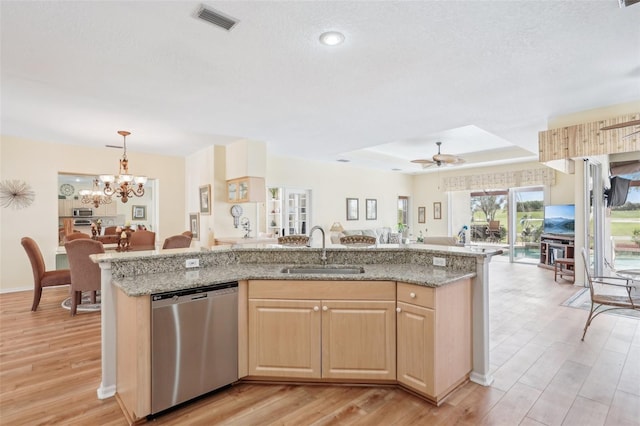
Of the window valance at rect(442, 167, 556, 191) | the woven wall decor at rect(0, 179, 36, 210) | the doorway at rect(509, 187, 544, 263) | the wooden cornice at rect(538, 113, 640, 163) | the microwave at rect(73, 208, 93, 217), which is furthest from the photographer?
the microwave at rect(73, 208, 93, 217)

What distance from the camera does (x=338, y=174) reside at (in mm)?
8727

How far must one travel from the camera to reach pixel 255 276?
2463 millimetres

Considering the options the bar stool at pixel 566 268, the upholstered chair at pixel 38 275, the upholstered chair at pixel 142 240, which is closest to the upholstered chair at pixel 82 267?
the upholstered chair at pixel 38 275

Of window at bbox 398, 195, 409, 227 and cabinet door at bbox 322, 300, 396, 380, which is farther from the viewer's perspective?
window at bbox 398, 195, 409, 227

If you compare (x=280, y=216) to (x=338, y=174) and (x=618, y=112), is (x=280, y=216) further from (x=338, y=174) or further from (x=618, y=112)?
(x=618, y=112)

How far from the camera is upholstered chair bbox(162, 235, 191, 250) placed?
4.71 meters

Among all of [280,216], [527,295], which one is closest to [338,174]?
[280,216]

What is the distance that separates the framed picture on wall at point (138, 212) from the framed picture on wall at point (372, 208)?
829 cm

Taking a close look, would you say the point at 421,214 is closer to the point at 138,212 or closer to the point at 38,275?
the point at 38,275

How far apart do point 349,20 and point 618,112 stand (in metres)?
3.77

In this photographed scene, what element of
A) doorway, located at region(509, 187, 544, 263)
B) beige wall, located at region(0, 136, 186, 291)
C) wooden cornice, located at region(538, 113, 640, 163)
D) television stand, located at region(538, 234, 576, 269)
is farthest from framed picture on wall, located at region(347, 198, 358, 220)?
Answer: beige wall, located at region(0, 136, 186, 291)

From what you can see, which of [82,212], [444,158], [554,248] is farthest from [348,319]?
[82,212]

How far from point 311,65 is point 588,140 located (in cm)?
357

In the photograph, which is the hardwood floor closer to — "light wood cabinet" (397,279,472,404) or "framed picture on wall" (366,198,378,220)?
"light wood cabinet" (397,279,472,404)
